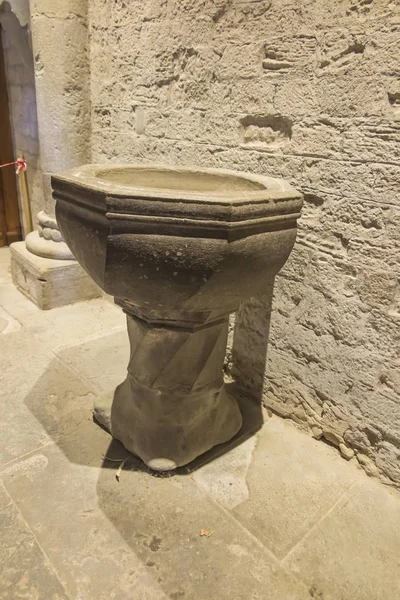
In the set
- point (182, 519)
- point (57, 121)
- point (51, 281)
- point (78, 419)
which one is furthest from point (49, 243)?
point (182, 519)

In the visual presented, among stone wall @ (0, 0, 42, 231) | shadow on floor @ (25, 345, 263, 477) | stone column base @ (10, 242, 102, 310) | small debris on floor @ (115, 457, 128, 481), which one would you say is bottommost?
shadow on floor @ (25, 345, 263, 477)

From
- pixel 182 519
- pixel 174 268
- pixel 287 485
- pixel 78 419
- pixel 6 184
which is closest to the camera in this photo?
pixel 174 268

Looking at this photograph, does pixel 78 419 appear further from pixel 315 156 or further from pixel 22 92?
pixel 22 92

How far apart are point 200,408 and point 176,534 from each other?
0.43 m

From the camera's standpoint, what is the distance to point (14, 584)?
3.77 ft

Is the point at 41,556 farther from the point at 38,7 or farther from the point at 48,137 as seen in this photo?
the point at 38,7

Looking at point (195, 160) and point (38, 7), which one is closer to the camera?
point (195, 160)

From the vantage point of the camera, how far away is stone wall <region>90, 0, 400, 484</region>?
141 cm

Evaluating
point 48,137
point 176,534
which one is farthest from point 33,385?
point 48,137

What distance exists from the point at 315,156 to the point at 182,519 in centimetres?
133

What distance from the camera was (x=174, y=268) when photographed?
1.13 metres

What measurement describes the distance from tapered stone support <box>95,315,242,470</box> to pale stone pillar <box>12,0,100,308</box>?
131 cm

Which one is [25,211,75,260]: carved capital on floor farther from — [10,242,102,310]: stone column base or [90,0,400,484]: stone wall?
[90,0,400,484]: stone wall

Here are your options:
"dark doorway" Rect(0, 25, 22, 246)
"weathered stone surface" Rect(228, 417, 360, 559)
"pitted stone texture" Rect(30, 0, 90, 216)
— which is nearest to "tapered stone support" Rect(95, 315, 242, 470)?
"weathered stone surface" Rect(228, 417, 360, 559)
